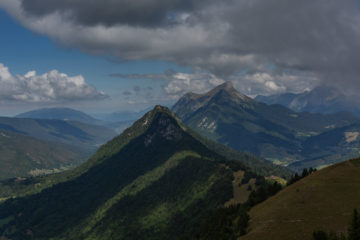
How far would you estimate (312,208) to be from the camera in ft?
346

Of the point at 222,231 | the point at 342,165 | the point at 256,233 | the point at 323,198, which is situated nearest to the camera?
the point at 256,233

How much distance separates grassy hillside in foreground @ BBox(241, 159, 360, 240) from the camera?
306ft

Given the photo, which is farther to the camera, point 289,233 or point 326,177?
point 326,177

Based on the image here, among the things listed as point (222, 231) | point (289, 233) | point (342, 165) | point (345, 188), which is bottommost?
point (222, 231)

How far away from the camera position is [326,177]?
422ft

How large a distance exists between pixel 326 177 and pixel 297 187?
13968 mm

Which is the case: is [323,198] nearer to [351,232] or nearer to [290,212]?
[290,212]

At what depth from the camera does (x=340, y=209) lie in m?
102

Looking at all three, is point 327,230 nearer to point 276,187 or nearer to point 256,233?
point 256,233

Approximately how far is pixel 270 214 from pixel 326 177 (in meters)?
36.9

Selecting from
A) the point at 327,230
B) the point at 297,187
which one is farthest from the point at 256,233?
the point at 297,187

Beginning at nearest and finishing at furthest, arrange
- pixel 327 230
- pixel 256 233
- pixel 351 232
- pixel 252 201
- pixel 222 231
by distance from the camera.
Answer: pixel 351 232 → pixel 327 230 → pixel 256 233 → pixel 222 231 → pixel 252 201

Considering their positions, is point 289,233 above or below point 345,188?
below

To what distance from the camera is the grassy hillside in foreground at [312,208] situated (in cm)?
9319
